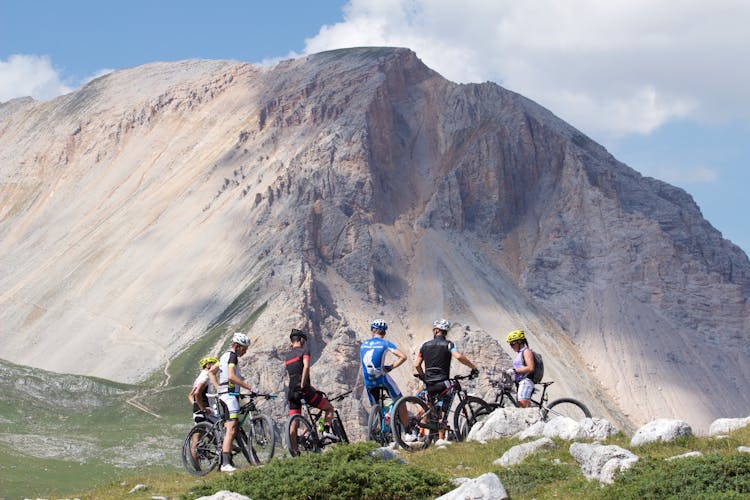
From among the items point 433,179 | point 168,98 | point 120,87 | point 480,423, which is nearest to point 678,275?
point 433,179

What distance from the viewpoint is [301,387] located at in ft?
70.4

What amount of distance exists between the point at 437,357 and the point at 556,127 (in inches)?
5266

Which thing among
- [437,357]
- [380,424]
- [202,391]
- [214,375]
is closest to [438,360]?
[437,357]

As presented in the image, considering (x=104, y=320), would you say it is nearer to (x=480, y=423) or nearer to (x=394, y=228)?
(x=394, y=228)

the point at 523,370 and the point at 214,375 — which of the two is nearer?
the point at 214,375

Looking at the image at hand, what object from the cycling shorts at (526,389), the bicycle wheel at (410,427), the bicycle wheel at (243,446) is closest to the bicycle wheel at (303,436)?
the bicycle wheel at (243,446)

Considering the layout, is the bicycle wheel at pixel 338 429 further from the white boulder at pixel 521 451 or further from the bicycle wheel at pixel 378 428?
the white boulder at pixel 521 451

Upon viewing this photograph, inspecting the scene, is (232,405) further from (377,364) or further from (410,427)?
(410,427)

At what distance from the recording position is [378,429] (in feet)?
72.6

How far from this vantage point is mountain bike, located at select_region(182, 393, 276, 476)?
21.1m

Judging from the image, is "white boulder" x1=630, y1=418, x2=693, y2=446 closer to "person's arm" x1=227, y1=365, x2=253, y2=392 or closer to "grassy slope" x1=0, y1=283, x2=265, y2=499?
"person's arm" x1=227, y1=365, x2=253, y2=392

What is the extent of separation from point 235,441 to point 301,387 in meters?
1.74

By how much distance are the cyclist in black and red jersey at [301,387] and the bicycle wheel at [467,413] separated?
9.08 ft

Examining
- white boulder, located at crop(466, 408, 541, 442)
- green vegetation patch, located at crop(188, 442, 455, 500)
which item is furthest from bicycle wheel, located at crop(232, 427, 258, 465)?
white boulder, located at crop(466, 408, 541, 442)
